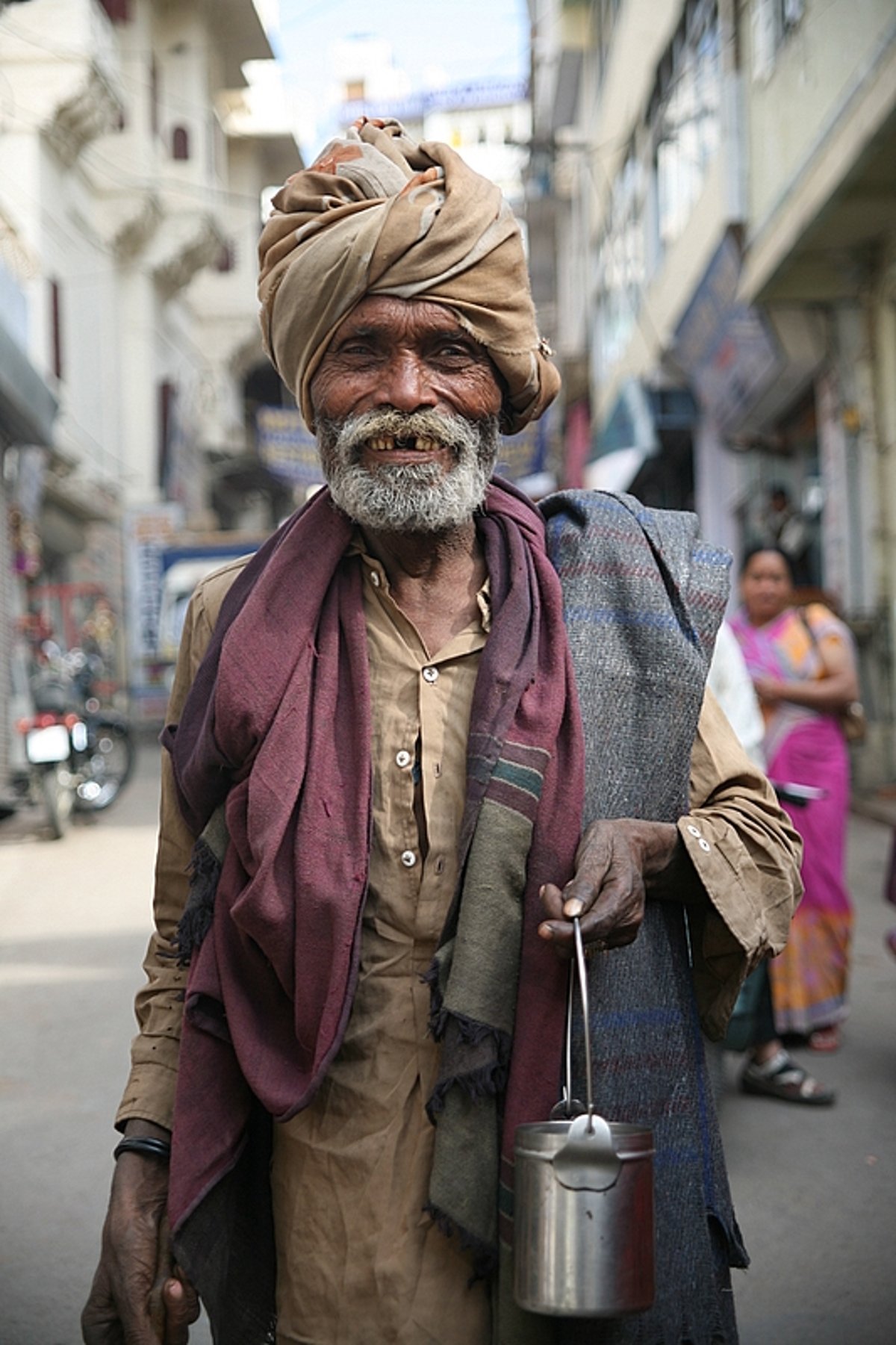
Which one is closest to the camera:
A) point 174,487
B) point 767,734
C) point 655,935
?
point 655,935

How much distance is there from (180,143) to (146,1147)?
24.0 meters

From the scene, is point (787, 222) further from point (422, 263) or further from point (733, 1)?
point (422, 263)

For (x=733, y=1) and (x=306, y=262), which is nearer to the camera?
(x=306, y=262)

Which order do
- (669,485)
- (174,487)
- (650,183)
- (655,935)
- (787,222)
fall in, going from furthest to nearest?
(174,487) < (669,485) < (650,183) < (787,222) < (655,935)

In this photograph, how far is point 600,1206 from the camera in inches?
52.5

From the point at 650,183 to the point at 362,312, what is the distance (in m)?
15.4

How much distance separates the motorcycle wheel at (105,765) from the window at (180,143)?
49.3ft

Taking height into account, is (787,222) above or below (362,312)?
above

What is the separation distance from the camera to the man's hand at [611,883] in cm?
145

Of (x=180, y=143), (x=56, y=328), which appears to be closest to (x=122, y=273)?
(x=180, y=143)

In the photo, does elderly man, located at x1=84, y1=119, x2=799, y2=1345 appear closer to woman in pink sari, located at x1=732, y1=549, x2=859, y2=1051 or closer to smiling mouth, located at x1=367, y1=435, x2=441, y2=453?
smiling mouth, located at x1=367, y1=435, x2=441, y2=453

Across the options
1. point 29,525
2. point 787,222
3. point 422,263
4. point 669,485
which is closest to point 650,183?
point 669,485

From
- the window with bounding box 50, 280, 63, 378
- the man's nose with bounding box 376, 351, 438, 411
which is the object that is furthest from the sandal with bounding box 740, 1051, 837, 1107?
the window with bounding box 50, 280, 63, 378

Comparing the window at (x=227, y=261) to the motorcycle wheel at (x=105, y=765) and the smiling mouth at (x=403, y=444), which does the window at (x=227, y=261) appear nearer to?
the motorcycle wheel at (x=105, y=765)
